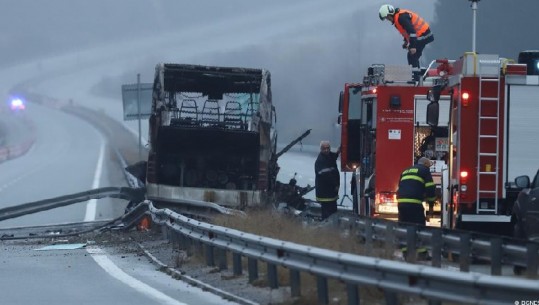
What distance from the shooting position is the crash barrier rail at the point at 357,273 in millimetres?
9836

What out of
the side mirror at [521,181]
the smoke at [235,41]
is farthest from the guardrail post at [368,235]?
the smoke at [235,41]

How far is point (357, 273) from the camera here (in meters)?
12.1

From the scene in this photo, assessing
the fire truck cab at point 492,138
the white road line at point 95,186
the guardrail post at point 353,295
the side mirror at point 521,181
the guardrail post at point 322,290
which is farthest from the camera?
the white road line at point 95,186

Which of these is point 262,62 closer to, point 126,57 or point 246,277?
point 126,57

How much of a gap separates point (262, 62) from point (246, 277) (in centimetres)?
5225

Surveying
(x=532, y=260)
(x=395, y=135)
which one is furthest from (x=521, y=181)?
(x=395, y=135)

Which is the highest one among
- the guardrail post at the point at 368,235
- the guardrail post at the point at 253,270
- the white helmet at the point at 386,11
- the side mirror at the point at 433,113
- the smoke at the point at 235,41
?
the smoke at the point at 235,41

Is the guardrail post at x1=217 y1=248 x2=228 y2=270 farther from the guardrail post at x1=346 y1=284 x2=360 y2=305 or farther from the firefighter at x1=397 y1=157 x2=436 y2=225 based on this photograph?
the guardrail post at x1=346 y1=284 x2=360 y2=305

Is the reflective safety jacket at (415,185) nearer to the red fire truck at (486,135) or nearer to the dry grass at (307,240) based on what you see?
the red fire truck at (486,135)

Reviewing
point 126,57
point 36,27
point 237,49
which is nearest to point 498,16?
point 237,49

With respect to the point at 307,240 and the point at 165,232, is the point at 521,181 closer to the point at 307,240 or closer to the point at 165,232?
the point at 307,240

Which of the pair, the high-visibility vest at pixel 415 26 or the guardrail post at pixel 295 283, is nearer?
the guardrail post at pixel 295 283

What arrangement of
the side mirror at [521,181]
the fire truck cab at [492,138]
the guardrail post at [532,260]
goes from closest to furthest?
the guardrail post at [532,260]
the side mirror at [521,181]
the fire truck cab at [492,138]

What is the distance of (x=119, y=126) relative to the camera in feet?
322
